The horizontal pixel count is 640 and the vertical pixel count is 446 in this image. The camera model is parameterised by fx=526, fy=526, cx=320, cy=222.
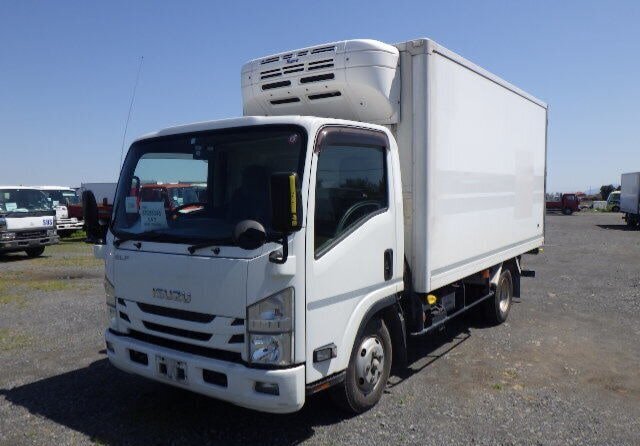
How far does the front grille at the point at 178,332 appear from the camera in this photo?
3.79 meters

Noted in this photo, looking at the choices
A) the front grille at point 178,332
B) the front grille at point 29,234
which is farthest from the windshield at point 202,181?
the front grille at point 29,234

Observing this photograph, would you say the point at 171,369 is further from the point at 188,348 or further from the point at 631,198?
the point at 631,198

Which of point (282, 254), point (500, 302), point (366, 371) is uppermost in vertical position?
point (282, 254)

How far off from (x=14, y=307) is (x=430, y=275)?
7.38 m

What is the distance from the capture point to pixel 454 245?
5309 millimetres

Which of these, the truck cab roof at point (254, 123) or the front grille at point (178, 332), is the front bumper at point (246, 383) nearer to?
the front grille at point (178, 332)

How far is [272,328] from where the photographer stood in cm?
353

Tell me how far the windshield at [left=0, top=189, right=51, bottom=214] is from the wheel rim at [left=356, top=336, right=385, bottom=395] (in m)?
13.8

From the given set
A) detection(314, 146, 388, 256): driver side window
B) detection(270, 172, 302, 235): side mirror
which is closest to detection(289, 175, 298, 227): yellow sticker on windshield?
detection(270, 172, 302, 235): side mirror

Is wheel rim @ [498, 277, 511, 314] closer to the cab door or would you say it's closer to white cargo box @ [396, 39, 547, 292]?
white cargo box @ [396, 39, 547, 292]

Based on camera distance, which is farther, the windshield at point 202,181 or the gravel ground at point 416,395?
the gravel ground at point 416,395

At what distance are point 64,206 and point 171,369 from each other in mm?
21043

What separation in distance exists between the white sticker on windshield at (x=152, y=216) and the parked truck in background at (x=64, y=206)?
19.0 m

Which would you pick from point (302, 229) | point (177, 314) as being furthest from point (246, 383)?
point (302, 229)
